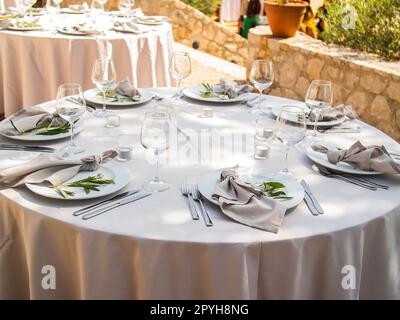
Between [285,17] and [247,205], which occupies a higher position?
[285,17]

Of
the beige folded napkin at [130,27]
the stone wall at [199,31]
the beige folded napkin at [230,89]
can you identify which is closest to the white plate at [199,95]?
the beige folded napkin at [230,89]

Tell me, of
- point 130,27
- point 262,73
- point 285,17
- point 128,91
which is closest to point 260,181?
point 262,73

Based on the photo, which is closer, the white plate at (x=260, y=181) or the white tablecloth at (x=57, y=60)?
the white plate at (x=260, y=181)

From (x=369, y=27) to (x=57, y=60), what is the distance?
115 inches

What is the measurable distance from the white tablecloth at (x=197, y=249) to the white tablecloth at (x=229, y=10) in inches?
458

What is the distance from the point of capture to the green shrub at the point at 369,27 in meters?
4.54

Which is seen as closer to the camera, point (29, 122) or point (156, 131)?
point (156, 131)

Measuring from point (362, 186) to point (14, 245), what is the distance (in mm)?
1152

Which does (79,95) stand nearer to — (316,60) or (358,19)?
(316,60)

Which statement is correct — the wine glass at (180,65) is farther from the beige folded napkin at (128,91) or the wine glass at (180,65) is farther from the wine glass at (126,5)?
the wine glass at (126,5)

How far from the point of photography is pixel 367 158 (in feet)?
5.70

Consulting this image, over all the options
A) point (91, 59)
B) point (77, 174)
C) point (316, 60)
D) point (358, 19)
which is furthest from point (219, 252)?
point (358, 19)

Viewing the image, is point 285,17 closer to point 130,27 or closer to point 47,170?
point 130,27

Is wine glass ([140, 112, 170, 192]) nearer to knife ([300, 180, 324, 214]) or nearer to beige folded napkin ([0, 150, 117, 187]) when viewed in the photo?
beige folded napkin ([0, 150, 117, 187])
